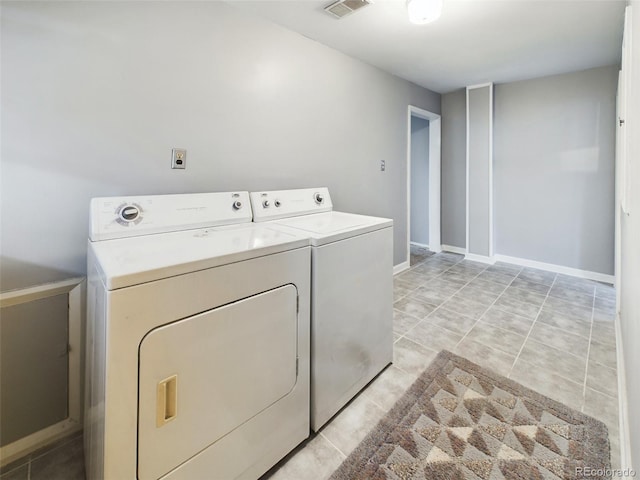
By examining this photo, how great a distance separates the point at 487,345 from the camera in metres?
2.10

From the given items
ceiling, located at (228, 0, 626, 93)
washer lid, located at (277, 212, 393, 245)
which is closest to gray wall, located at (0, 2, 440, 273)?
ceiling, located at (228, 0, 626, 93)

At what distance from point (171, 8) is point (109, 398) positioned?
6.35 feet

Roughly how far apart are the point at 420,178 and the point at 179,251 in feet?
14.7

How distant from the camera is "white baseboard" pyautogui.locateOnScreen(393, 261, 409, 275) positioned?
361cm

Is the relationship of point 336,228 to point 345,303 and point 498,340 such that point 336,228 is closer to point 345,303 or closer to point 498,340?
point 345,303

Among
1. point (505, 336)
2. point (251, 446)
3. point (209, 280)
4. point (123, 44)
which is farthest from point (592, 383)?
point (123, 44)

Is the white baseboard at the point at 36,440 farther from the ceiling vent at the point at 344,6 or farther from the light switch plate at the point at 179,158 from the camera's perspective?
the ceiling vent at the point at 344,6

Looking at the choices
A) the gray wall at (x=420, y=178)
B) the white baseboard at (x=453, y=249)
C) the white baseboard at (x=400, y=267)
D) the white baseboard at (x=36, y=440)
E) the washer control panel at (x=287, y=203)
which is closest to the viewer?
the white baseboard at (x=36, y=440)

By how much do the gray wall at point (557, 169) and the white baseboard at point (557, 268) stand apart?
0.05 m

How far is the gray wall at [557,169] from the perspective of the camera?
3.24m

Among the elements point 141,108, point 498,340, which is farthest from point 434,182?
point 141,108

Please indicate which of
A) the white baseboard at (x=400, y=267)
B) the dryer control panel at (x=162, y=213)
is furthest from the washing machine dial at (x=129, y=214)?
the white baseboard at (x=400, y=267)

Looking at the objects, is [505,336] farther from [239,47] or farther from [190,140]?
[239,47]

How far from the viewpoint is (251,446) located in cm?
113
